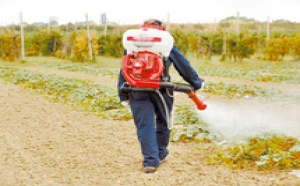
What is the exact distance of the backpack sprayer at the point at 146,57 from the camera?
4277 mm

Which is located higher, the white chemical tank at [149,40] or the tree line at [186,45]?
the white chemical tank at [149,40]

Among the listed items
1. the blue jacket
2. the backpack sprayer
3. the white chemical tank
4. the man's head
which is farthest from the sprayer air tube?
the man's head

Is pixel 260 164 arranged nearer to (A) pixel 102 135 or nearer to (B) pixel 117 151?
(B) pixel 117 151

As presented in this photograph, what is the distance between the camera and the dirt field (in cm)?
452

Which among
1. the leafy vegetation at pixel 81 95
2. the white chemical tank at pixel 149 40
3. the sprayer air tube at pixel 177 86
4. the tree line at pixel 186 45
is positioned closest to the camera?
the white chemical tank at pixel 149 40

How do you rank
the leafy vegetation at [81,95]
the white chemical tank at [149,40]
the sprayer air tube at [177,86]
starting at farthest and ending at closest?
1. the leafy vegetation at [81,95]
2. the sprayer air tube at [177,86]
3. the white chemical tank at [149,40]

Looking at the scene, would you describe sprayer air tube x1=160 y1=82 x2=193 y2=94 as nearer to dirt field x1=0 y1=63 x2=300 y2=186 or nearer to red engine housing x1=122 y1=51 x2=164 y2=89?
red engine housing x1=122 y1=51 x2=164 y2=89

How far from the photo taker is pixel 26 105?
9.54 m

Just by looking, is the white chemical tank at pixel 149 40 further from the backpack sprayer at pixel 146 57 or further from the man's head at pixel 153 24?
the man's head at pixel 153 24

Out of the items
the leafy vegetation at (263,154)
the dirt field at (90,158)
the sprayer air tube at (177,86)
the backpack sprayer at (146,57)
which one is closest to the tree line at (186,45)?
the dirt field at (90,158)

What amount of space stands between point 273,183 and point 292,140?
1.39 meters

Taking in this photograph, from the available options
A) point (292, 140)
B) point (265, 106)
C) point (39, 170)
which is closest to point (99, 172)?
point (39, 170)

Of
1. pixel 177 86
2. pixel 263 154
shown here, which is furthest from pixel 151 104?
pixel 263 154

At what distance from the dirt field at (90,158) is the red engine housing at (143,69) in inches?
39.9
